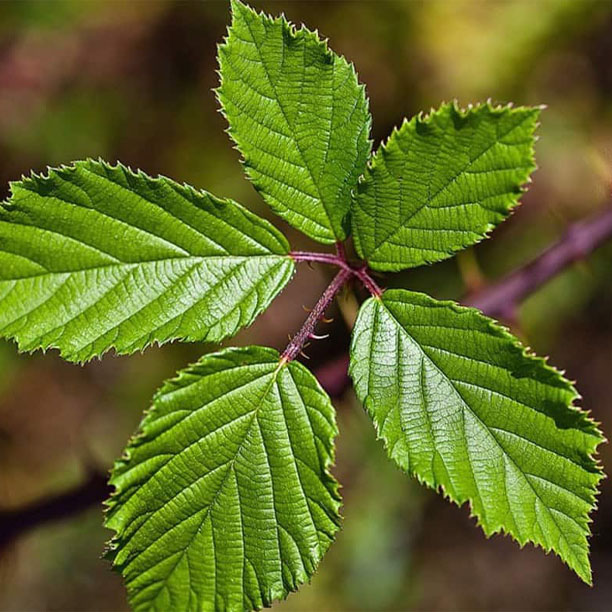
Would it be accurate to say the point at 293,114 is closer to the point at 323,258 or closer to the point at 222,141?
the point at 323,258

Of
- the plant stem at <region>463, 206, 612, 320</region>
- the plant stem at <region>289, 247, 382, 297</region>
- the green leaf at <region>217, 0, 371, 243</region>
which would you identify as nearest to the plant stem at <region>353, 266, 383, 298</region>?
the plant stem at <region>289, 247, 382, 297</region>

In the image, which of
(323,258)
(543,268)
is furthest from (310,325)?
(543,268)

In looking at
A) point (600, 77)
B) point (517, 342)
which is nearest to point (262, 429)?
point (517, 342)

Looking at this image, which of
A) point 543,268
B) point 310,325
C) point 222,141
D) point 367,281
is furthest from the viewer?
point 222,141

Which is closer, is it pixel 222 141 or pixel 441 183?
pixel 441 183

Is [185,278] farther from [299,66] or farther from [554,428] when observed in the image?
[554,428]

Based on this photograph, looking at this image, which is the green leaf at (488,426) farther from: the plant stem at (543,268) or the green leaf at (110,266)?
the plant stem at (543,268)

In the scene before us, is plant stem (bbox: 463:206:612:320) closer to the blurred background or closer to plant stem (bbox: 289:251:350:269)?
plant stem (bbox: 289:251:350:269)
